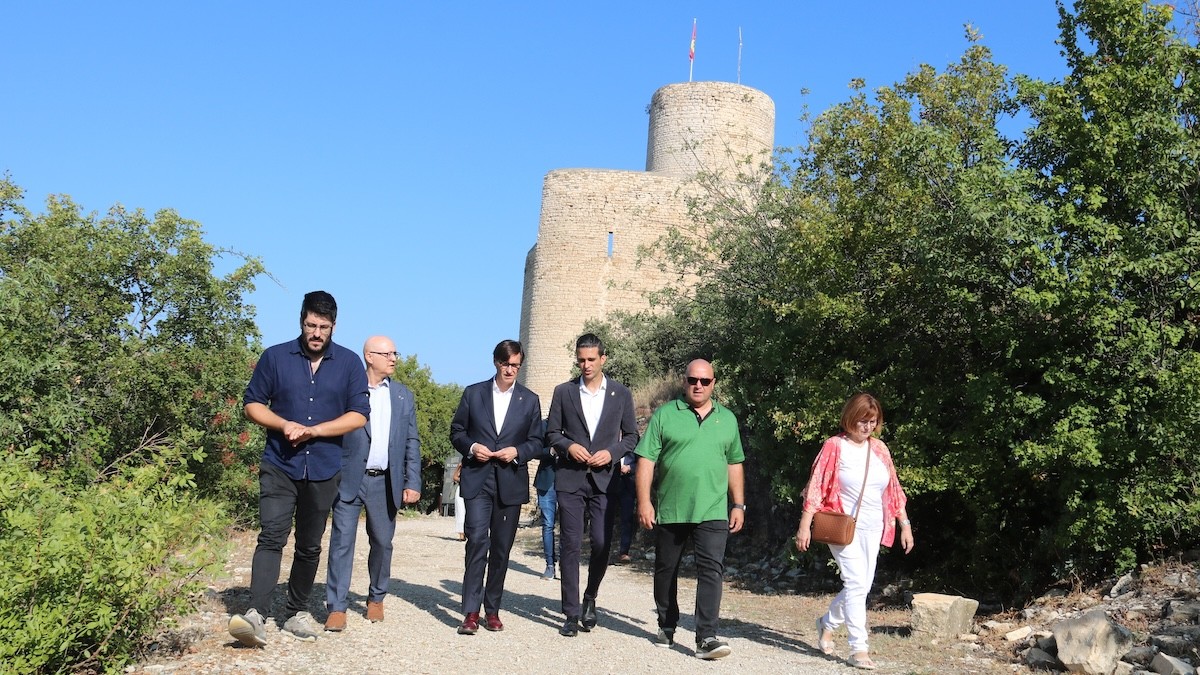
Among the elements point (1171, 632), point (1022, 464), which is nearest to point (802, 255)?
point (1022, 464)

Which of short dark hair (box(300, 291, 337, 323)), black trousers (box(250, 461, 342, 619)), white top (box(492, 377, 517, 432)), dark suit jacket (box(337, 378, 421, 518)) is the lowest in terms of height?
black trousers (box(250, 461, 342, 619))

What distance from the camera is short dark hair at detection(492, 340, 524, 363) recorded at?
24.0ft

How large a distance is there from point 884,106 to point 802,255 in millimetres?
1956

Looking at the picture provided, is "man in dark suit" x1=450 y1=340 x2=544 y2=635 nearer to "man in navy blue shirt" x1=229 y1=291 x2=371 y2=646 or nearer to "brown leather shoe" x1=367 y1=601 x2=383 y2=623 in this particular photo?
"brown leather shoe" x1=367 y1=601 x2=383 y2=623

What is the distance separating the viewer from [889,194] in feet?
35.7

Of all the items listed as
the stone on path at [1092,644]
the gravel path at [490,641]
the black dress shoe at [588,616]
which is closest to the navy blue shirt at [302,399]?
the gravel path at [490,641]

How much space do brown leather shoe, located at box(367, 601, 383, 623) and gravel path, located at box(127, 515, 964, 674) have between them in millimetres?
51

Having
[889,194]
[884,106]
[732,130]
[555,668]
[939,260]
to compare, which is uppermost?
[732,130]

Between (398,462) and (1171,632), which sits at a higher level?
(398,462)

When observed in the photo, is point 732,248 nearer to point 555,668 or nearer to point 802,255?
point 802,255

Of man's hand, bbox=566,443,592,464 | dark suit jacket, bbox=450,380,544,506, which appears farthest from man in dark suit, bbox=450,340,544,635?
man's hand, bbox=566,443,592,464

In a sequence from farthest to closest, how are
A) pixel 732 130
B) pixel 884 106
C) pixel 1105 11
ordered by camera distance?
pixel 732 130, pixel 884 106, pixel 1105 11

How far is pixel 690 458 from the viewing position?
685 centimetres

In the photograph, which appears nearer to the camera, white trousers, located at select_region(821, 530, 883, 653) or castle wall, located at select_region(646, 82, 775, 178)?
white trousers, located at select_region(821, 530, 883, 653)
